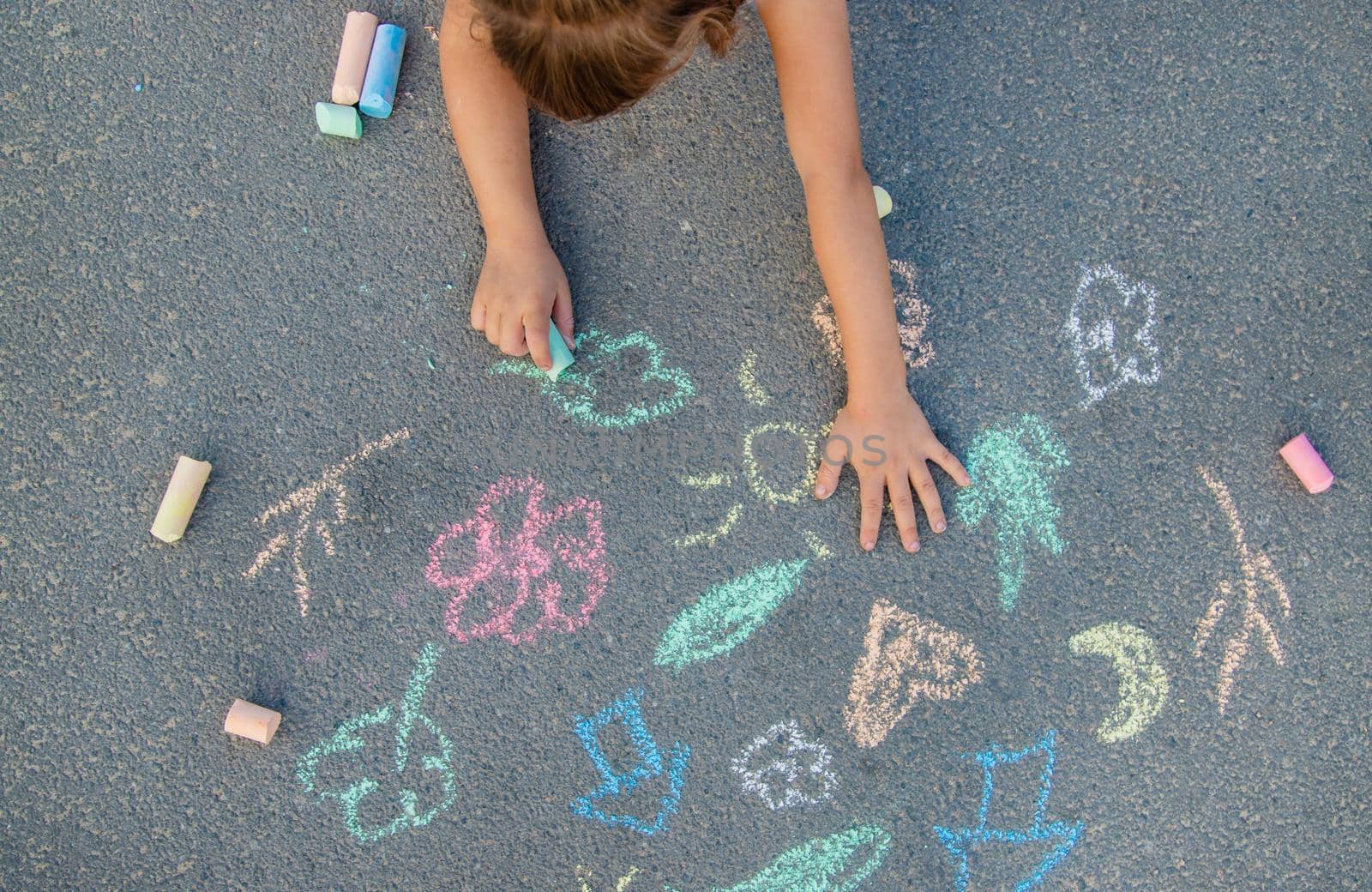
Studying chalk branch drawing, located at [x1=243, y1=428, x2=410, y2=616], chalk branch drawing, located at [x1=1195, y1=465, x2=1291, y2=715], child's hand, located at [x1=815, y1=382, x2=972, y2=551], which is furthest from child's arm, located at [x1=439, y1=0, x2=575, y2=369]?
chalk branch drawing, located at [x1=1195, y1=465, x2=1291, y2=715]

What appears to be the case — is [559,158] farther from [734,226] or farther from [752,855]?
[752,855]

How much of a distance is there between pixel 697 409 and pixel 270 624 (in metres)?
0.97

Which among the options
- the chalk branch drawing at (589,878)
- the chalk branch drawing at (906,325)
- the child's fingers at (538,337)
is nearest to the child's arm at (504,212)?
the child's fingers at (538,337)

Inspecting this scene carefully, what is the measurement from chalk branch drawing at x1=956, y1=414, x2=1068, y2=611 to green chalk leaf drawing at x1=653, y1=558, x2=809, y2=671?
0.40 m

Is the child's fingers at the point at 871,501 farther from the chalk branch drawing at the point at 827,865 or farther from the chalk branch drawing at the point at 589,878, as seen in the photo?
the chalk branch drawing at the point at 589,878

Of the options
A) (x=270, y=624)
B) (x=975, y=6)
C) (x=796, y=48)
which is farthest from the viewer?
(x=975, y=6)

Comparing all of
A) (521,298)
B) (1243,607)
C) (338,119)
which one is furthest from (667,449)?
(1243,607)

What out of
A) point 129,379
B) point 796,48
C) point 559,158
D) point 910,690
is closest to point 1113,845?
point 910,690

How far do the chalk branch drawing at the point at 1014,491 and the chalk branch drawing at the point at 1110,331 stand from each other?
14cm

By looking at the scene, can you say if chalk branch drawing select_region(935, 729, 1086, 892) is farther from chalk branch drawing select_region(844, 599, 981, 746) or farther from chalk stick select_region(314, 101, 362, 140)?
chalk stick select_region(314, 101, 362, 140)

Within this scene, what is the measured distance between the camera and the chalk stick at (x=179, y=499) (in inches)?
70.7

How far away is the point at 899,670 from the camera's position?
185 centimetres

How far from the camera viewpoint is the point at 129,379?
1874 millimetres

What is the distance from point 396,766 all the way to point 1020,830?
128cm
